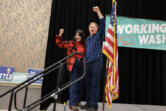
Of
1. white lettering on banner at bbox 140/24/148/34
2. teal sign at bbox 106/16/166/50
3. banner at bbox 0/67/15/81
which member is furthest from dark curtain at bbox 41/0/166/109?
banner at bbox 0/67/15/81

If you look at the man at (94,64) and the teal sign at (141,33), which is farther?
the teal sign at (141,33)

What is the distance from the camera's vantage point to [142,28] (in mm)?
3414

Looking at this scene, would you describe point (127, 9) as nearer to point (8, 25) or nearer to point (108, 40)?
point (108, 40)

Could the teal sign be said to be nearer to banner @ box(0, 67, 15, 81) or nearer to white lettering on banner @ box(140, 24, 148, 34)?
white lettering on banner @ box(140, 24, 148, 34)

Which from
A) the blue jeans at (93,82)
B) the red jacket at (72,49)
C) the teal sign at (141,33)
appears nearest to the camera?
the blue jeans at (93,82)

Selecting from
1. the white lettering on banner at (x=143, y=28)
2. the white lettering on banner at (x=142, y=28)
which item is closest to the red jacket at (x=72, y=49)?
the white lettering on banner at (x=142, y=28)

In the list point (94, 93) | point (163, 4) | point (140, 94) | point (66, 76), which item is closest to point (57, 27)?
point (66, 76)

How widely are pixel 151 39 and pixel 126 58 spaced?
780 mm

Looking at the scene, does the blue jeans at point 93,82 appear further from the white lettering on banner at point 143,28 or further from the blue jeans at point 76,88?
the white lettering on banner at point 143,28

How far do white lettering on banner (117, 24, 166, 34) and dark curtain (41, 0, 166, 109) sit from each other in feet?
0.87

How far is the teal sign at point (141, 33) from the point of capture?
11.0 feet

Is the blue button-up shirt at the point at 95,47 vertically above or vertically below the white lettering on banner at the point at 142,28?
below

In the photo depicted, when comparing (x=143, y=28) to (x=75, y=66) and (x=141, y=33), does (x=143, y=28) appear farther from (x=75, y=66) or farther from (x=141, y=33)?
(x=75, y=66)

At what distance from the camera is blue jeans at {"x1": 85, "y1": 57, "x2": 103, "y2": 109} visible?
196 cm
